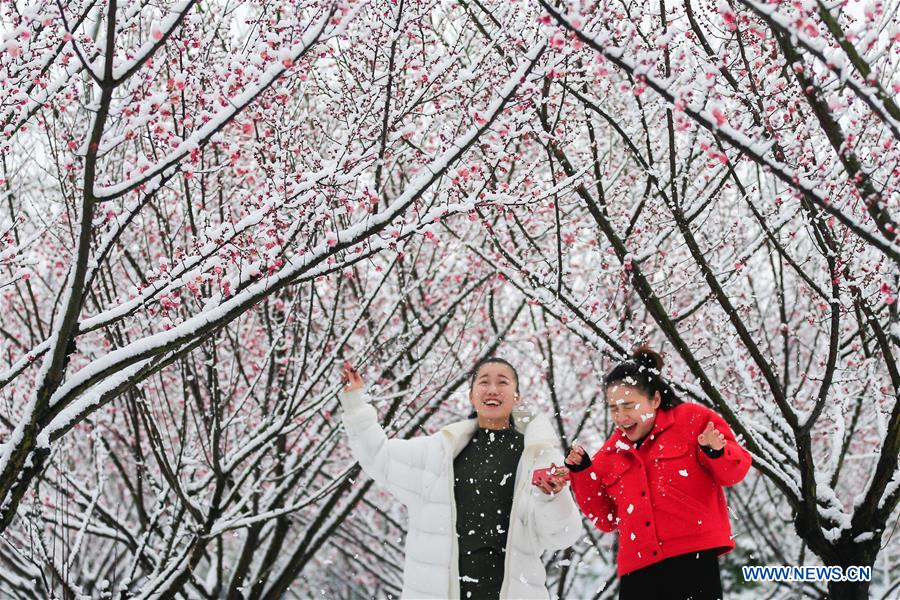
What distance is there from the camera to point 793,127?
3.73 metres

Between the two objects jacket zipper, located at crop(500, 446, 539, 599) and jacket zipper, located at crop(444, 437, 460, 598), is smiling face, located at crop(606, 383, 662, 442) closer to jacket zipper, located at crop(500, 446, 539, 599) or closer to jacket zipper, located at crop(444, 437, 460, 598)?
jacket zipper, located at crop(500, 446, 539, 599)

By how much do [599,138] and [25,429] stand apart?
17.0 ft

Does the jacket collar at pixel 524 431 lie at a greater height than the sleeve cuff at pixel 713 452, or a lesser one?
greater

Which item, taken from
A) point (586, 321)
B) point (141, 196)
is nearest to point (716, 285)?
point (586, 321)

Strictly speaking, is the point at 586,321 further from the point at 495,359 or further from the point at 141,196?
the point at 141,196

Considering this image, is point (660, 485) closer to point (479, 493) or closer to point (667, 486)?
point (667, 486)

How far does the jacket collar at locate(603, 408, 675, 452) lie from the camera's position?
3396 mm

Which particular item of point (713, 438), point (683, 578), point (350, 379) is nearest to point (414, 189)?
point (350, 379)

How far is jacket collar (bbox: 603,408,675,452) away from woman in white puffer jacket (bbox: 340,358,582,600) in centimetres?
27

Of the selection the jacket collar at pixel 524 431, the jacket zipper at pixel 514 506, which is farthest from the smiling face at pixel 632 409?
the jacket zipper at pixel 514 506

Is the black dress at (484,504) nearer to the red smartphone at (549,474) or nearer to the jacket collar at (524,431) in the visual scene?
the jacket collar at (524,431)

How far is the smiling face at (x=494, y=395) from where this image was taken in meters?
3.48

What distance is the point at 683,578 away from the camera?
3.14m

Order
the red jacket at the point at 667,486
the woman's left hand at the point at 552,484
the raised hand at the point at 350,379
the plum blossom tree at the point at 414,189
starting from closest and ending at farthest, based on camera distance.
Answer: the plum blossom tree at the point at 414,189, the woman's left hand at the point at 552,484, the red jacket at the point at 667,486, the raised hand at the point at 350,379
